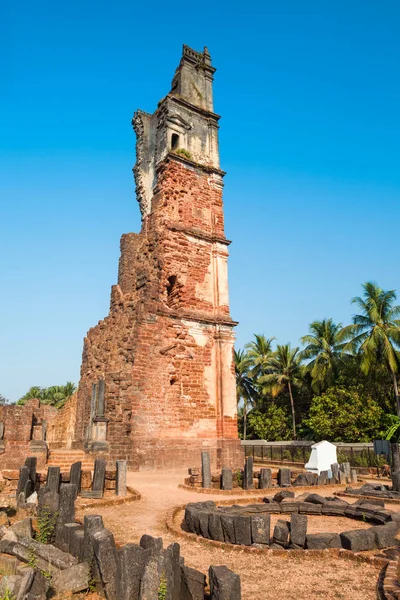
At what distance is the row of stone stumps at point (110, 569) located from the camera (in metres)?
3.61

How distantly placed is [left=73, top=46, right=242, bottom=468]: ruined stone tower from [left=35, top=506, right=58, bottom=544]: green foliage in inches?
299

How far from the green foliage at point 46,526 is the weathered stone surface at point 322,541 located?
3.40 m

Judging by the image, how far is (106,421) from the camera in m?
14.4

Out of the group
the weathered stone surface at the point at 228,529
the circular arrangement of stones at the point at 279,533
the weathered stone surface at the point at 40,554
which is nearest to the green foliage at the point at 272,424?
the circular arrangement of stones at the point at 279,533

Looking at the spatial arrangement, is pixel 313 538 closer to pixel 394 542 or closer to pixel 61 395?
pixel 394 542

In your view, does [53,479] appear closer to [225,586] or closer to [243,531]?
[243,531]

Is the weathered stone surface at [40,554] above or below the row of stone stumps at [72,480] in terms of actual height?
below

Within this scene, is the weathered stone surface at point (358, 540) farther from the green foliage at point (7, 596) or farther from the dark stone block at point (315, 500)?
the green foliage at point (7, 596)

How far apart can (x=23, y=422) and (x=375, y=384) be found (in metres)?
20.9

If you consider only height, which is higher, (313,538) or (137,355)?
(137,355)

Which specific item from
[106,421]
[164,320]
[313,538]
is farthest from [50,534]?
[164,320]

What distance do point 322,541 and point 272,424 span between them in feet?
86.2

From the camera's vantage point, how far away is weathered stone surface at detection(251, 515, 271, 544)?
5.74 metres

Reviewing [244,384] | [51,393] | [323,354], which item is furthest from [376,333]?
[51,393]
